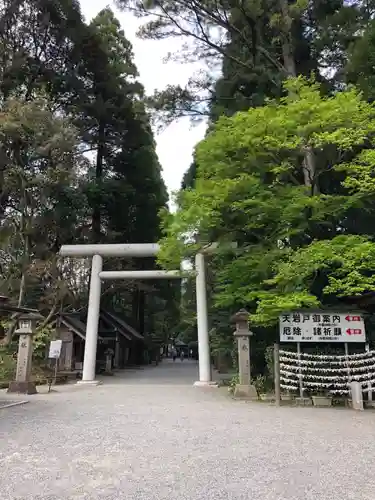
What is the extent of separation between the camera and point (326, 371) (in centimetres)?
903

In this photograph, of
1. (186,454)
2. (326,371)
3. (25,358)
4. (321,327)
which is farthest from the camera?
Answer: (25,358)

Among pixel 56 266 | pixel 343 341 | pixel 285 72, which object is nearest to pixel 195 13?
pixel 285 72

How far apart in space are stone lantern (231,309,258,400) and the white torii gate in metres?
3.67

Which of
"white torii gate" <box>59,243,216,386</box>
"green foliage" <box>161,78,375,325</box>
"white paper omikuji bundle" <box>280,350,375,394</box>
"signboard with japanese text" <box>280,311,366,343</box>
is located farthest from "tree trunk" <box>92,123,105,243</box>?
"white paper omikuji bundle" <box>280,350,375,394</box>

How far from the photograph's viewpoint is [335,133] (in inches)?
341

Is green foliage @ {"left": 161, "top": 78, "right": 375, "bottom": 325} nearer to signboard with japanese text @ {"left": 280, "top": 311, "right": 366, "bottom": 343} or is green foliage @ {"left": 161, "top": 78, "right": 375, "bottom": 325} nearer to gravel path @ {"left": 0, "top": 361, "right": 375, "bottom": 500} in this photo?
signboard with japanese text @ {"left": 280, "top": 311, "right": 366, "bottom": 343}

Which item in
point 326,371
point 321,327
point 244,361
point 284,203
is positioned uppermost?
point 284,203

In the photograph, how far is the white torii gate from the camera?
13812 mm

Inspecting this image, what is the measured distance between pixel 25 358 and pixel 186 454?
8061 mm

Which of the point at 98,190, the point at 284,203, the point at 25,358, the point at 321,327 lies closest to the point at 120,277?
the point at 25,358

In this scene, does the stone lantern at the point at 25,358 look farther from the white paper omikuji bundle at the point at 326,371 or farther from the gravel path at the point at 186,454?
the white paper omikuji bundle at the point at 326,371

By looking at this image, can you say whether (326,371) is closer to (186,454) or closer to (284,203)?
(284,203)

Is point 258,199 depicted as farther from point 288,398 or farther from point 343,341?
point 288,398

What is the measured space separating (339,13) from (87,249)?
11567mm
